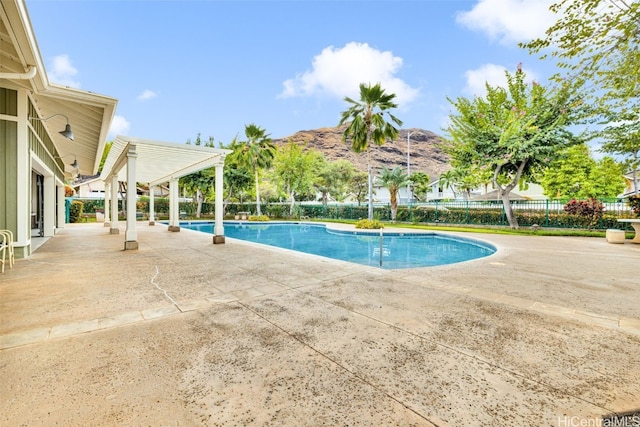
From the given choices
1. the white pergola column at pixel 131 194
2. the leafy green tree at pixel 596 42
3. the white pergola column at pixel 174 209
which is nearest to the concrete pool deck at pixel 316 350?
the white pergola column at pixel 131 194

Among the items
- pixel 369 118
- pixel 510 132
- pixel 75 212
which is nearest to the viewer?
pixel 510 132

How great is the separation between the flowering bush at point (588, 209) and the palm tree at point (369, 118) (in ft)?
31.6

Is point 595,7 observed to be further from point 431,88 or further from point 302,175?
point 431,88

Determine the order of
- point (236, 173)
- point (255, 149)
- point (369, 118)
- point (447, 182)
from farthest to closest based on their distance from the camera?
1. point (447, 182)
2. point (236, 173)
3. point (255, 149)
4. point (369, 118)

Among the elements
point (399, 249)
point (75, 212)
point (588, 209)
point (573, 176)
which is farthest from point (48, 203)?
point (573, 176)

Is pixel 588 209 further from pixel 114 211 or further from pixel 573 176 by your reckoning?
pixel 114 211

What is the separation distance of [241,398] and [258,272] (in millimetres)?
3787

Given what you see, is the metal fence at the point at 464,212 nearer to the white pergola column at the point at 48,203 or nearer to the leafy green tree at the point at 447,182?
the leafy green tree at the point at 447,182

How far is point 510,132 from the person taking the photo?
52.1 feet

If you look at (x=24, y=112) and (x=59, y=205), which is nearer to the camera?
(x=24, y=112)

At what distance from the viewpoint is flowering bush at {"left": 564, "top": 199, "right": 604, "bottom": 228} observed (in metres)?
14.3

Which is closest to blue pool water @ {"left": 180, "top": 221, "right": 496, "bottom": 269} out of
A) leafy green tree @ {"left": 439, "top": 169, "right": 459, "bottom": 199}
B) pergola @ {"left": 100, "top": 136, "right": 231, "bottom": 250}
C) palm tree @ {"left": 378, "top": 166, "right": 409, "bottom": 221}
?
pergola @ {"left": 100, "top": 136, "right": 231, "bottom": 250}

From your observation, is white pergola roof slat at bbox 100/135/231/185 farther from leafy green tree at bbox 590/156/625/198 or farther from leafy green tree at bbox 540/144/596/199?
leafy green tree at bbox 590/156/625/198

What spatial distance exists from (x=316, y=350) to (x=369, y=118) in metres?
16.8
